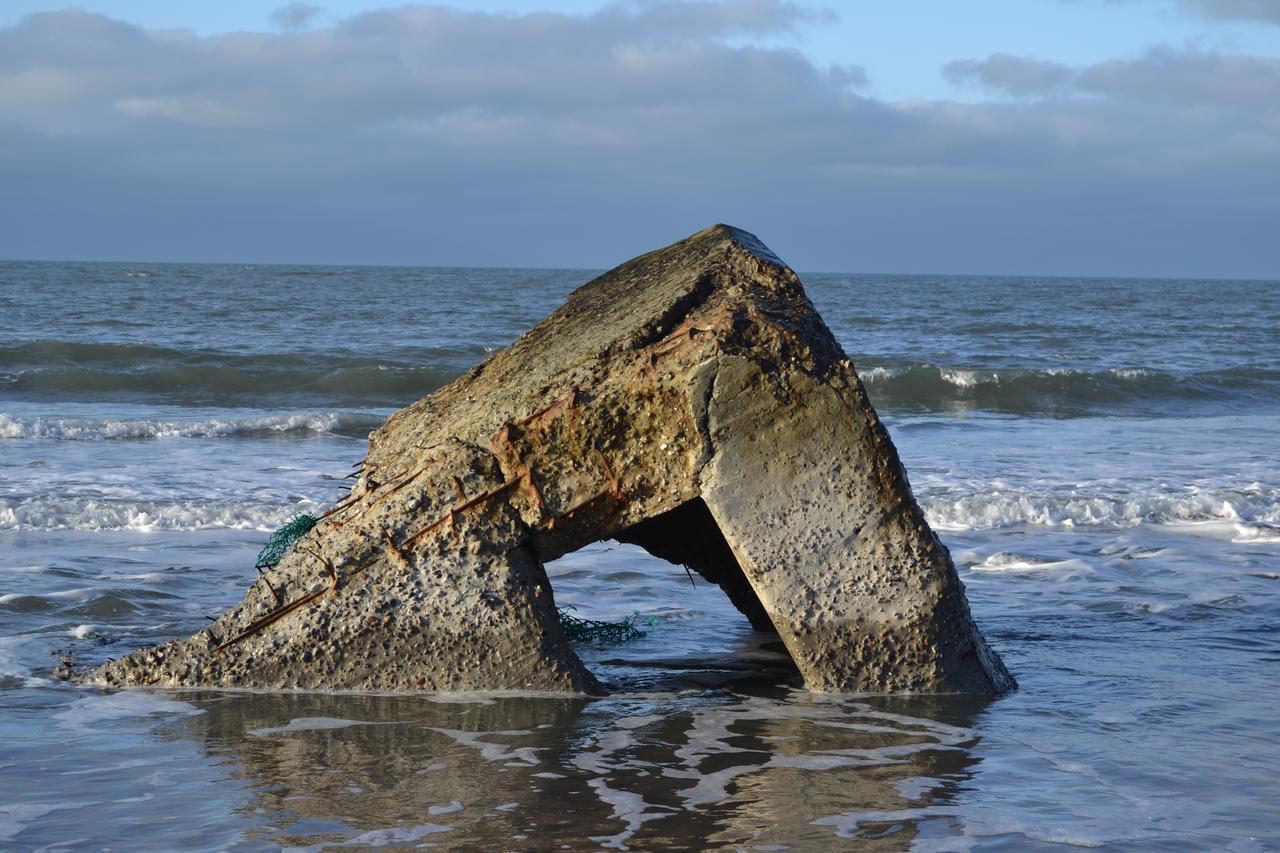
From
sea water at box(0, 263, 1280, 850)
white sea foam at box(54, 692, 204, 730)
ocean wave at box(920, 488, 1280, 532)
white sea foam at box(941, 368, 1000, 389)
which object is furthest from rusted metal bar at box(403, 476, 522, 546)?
white sea foam at box(941, 368, 1000, 389)

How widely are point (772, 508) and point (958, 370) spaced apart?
17.5 metres

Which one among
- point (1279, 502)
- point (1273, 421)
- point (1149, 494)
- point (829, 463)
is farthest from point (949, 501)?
point (1273, 421)

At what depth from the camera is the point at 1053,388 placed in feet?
64.8

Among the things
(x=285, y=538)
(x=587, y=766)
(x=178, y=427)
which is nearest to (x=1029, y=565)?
(x=587, y=766)

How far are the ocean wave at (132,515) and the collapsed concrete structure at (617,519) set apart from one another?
12.8ft

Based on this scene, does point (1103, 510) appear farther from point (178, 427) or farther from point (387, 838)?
point (178, 427)

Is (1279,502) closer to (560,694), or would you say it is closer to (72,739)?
(560,694)

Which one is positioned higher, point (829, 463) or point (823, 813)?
point (829, 463)

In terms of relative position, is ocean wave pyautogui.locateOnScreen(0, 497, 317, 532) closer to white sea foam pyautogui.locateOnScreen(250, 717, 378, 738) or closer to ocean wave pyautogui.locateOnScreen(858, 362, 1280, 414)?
white sea foam pyautogui.locateOnScreen(250, 717, 378, 738)

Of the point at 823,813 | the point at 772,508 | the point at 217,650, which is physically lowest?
the point at 823,813

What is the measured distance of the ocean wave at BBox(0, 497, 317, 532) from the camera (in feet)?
24.6

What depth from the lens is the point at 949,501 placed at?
28.5ft

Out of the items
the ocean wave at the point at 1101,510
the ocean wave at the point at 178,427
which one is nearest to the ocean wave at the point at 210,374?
the ocean wave at the point at 178,427

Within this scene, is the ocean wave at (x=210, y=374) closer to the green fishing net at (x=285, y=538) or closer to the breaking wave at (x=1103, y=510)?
the breaking wave at (x=1103, y=510)
